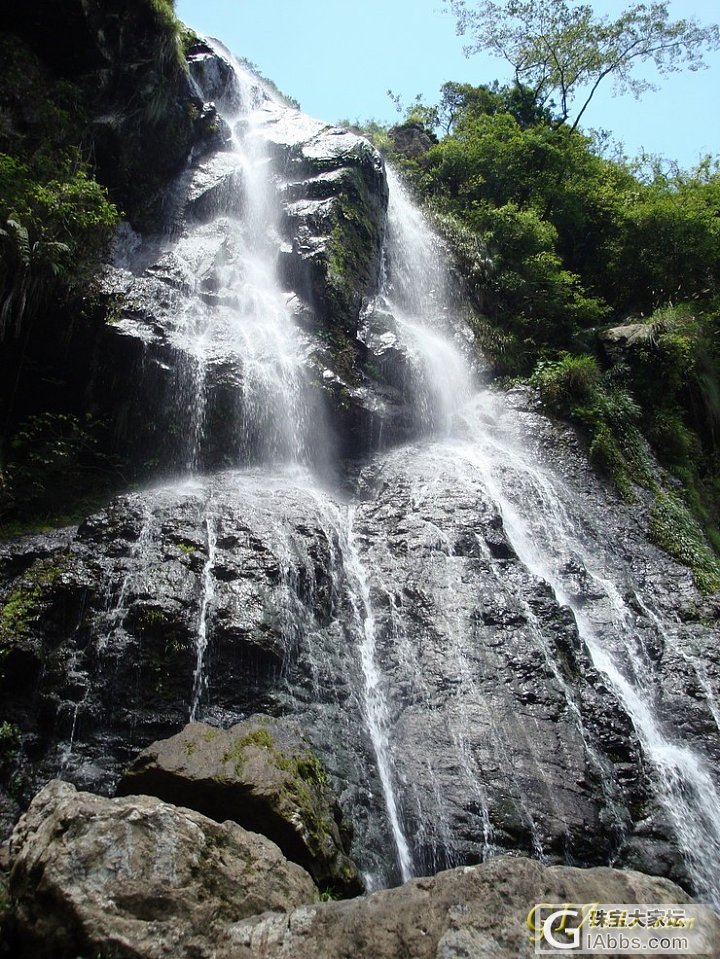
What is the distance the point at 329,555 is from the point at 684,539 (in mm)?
6084

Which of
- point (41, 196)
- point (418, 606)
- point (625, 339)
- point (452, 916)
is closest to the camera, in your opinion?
point (452, 916)

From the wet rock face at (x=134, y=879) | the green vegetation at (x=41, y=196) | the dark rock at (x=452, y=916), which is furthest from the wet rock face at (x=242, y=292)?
the dark rock at (x=452, y=916)

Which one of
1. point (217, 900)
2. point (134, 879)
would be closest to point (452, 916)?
point (217, 900)

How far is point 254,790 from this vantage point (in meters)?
4.37

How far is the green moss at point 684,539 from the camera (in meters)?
9.55

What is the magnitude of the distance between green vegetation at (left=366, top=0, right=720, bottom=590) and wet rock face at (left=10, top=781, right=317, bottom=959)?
806cm

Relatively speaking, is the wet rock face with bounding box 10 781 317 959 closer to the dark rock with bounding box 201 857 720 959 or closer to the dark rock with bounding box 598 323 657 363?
the dark rock with bounding box 201 857 720 959

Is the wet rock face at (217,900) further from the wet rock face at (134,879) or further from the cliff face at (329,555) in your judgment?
the cliff face at (329,555)

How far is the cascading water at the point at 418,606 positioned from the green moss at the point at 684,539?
0.76 m

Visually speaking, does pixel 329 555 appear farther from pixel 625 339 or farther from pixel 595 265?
pixel 595 265

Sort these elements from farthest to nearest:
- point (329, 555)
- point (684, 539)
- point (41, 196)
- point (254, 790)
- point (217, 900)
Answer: point (684, 539)
point (41, 196)
point (329, 555)
point (254, 790)
point (217, 900)

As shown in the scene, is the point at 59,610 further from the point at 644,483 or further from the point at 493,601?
the point at 644,483

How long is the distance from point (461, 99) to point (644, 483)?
20.0 m

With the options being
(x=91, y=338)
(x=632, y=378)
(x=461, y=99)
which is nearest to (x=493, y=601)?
(x=91, y=338)
